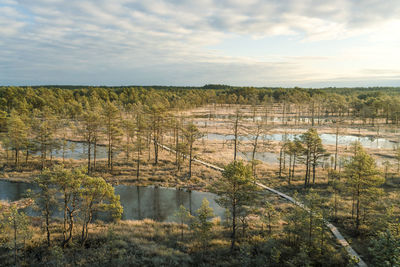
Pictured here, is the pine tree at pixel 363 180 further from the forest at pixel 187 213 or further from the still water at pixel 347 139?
the still water at pixel 347 139

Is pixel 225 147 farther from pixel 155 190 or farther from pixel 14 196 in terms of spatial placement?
pixel 14 196

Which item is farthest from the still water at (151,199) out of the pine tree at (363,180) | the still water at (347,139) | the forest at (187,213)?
the still water at (347,139)

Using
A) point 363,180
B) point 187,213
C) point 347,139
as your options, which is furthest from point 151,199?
point 347,139

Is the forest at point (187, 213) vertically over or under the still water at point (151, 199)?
over

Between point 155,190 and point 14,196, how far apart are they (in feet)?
59.8

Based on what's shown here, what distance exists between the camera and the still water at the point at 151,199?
2952cm

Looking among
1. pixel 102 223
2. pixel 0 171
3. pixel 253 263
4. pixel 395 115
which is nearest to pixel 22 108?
pixel 0 171

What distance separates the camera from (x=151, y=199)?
111 feet

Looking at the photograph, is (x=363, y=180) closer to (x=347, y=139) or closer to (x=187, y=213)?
(x=187, y=213)

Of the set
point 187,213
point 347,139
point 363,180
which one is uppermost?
point 363,180

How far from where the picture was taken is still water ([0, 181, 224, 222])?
29.5 metres

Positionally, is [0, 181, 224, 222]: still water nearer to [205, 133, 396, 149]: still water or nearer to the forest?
the forest

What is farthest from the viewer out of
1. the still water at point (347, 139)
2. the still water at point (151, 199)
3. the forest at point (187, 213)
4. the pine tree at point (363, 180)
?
the still water at point (347, 139)

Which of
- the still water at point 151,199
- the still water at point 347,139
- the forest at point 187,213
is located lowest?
the still water at point 151,199
